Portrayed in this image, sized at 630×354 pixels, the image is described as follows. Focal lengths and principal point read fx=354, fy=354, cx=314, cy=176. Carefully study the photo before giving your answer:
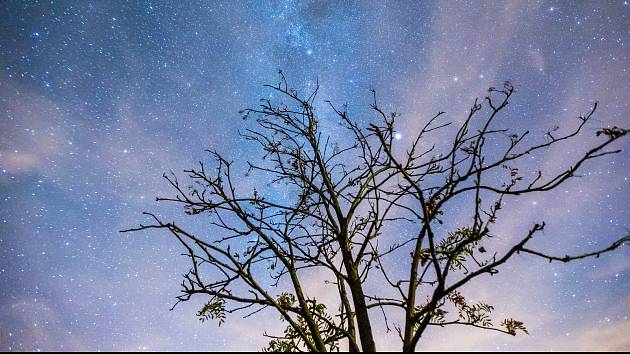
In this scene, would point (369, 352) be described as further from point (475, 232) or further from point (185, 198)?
point (185, 198)

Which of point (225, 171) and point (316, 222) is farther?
point (316, 222)

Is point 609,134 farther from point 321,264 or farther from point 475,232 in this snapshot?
point 321,264

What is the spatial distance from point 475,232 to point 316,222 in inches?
103

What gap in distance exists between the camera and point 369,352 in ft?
12.1

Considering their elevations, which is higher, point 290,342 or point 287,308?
point 287,308

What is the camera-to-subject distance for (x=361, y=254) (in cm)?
450

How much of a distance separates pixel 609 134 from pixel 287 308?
11.6 ft

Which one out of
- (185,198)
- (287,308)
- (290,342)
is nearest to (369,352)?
(287,308)

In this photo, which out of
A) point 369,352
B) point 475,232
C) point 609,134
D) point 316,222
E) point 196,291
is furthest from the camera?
point 316,222

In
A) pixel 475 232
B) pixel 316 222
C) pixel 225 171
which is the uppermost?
pixel 225 171

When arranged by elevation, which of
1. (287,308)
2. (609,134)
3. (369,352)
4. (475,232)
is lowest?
(369,352)

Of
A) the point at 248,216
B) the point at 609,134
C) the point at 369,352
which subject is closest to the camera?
the point at 609,134

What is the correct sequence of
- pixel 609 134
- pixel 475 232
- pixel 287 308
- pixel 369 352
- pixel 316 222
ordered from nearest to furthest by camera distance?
pixel 609 134 < pixel 475 232 < pixel 369 352 < pixel 287 308 < pixel 316 222

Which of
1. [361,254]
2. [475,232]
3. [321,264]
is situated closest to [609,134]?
[475,232]
